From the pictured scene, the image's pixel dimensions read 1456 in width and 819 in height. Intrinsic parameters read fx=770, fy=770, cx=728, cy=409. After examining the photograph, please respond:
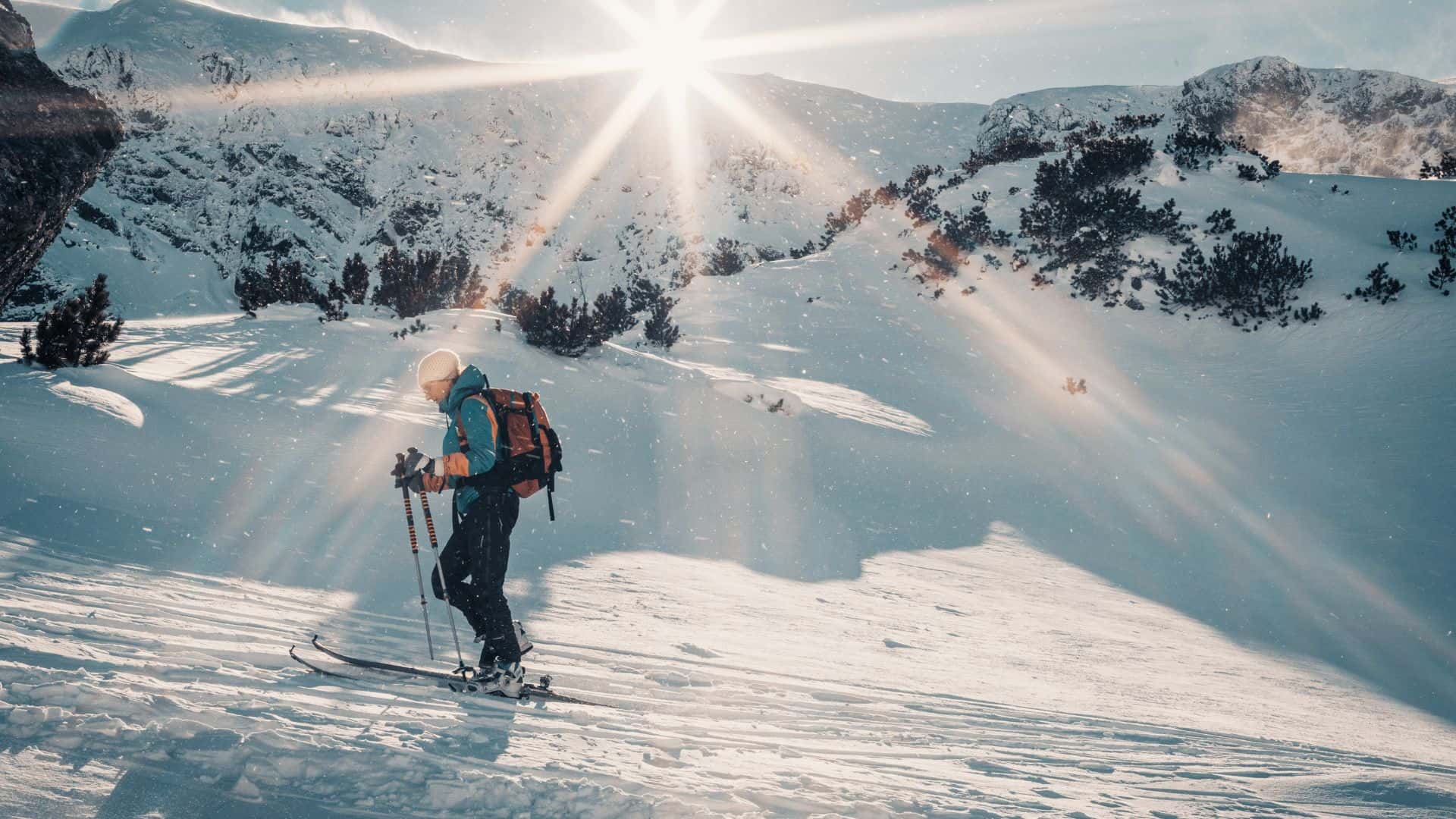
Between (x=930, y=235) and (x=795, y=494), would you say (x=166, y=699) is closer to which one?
(x=795, y=494)

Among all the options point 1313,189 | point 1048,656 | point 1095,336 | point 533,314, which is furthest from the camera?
point 1313,189

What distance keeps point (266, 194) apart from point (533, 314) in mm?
30230

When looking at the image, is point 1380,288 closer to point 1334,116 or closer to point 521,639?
point 521,639

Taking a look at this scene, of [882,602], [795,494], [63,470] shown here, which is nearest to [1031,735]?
[882,602]

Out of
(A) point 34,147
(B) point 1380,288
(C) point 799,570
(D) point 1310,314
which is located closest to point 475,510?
(C) point 799,570

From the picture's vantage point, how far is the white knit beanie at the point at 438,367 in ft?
13.1

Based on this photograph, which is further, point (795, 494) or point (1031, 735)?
point (795, 494)

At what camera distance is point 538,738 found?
10.5 ft

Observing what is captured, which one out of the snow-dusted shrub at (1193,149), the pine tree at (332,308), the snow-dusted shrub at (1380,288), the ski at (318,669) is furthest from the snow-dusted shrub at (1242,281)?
the ski at (318,669)

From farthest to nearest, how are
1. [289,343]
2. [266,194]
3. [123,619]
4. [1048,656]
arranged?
[266,194], [289,343], [1048,656], [123,619]

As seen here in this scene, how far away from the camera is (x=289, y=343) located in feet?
37.9

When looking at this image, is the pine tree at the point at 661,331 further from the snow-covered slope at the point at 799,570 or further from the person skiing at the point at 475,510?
the person skiing at the point at 475,510

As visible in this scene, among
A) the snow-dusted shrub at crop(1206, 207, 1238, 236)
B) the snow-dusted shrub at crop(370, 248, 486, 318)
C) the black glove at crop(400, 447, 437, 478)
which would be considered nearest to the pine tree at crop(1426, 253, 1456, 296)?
the snow-dusted shrub at crop(1206, 207, 1238, 236)

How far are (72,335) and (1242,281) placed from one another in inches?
749
